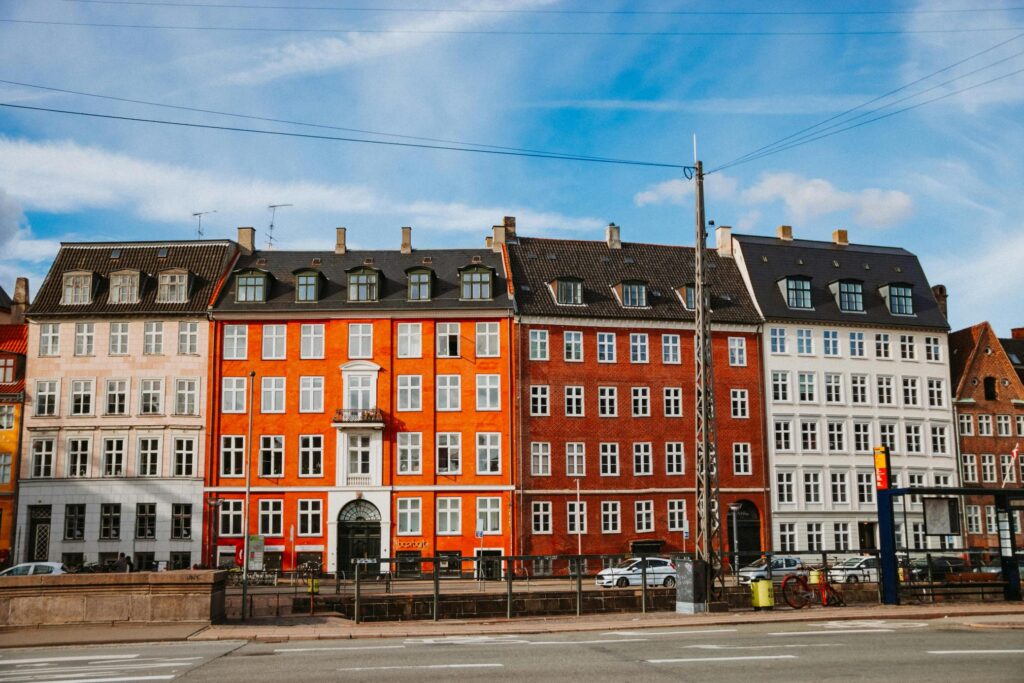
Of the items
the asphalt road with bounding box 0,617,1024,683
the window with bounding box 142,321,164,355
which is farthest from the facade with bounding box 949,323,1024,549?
the window with bounding box 142,321,164,355

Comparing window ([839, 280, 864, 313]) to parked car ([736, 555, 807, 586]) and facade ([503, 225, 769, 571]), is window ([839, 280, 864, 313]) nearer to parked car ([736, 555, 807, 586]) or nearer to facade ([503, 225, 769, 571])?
facade ([503, 225, 769, 571])

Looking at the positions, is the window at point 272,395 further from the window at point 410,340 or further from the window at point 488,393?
the window at point 488,393

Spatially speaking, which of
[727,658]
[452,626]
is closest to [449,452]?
[452,626]

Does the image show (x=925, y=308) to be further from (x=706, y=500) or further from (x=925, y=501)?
(x=706, y=500)

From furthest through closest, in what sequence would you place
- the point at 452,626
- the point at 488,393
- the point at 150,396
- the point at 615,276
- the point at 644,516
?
the point at 615,276, the point at 644,516, the point at 488,393, the point at 150,396, the point at 452,626

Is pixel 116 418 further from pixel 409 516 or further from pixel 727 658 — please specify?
pixel 727 658

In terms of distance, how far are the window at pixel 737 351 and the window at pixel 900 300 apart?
10.2m

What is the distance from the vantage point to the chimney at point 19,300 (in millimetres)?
58562

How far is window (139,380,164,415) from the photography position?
1978 inches

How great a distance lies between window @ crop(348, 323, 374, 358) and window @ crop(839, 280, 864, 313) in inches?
1066

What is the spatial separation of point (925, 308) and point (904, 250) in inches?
209

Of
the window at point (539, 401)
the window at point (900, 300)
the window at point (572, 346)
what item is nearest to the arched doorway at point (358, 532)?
the window at point (539, 401)

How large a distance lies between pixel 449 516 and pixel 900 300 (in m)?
29.6

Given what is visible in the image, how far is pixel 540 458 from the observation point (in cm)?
5053
